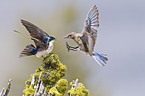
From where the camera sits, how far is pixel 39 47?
169 inches

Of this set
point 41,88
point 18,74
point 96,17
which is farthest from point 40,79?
point 18,74

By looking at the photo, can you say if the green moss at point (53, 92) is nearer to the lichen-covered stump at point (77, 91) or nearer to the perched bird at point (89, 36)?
the lichen-covered stump at point (77, 91)

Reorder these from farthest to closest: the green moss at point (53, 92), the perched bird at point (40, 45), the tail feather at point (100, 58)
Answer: the tail feather at point (100, 58) < the perched bird at point (40, 45) < the green moss at point (53, 92)

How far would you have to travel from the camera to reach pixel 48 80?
4.19 meters

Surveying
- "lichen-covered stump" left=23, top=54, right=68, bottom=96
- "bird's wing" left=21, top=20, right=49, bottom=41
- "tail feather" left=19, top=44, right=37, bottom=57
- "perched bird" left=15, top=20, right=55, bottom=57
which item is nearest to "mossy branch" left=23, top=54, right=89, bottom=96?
"lichen-covered stump" left=23, top=54, right=68, bottom=96

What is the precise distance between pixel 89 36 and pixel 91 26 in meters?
0.21

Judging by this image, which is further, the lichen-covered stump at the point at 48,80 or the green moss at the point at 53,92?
the lichen-covered stump at the point at 48,80

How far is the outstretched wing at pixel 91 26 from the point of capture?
4252 mm

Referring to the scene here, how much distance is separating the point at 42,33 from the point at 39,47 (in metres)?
0.28

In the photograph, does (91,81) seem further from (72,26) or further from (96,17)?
(96,17)

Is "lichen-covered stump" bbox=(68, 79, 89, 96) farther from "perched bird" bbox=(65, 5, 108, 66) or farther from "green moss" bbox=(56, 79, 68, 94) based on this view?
"perched bird" bbox=(65, 5, 108, 66)

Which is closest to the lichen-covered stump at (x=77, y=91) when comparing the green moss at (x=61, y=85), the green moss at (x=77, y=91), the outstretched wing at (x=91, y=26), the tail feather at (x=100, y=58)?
the green moss at (x=77, y=91)

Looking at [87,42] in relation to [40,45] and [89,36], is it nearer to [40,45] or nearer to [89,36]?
[89,36]

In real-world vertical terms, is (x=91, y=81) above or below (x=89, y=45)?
above
